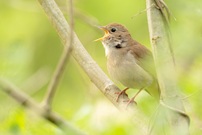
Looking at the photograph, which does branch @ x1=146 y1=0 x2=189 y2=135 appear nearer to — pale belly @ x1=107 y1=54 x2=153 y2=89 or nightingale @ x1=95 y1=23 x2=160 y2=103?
nightingale @ x1=95 y1=23 x2=160 y2=103

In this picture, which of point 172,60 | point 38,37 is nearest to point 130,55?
point 172,60

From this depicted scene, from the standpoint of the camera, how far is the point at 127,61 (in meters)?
4.80

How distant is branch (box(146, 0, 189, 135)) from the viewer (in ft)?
7.86

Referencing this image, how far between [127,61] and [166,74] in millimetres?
2336

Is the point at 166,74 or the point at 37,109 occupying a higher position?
the point at 37,109

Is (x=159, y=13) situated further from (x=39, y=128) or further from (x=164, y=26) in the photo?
(x=39, y=128)

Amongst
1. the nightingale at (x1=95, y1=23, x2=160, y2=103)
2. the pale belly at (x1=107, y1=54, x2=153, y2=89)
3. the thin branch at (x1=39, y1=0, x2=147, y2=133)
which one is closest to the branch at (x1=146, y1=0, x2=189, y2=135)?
the thin branch at (x1=39, y1=0, x2=147, y2=133)

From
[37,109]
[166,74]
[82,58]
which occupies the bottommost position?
[82,58]

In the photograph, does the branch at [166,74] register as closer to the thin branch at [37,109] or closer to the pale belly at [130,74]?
the thin branch at [37,109]

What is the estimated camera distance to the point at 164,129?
2.21 metres

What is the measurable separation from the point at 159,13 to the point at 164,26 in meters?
0.13

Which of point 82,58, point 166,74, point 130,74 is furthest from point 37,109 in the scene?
point 130,74

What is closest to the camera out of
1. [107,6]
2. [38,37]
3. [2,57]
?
[2,57]

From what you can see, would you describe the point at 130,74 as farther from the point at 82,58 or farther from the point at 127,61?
the point at 82,58
